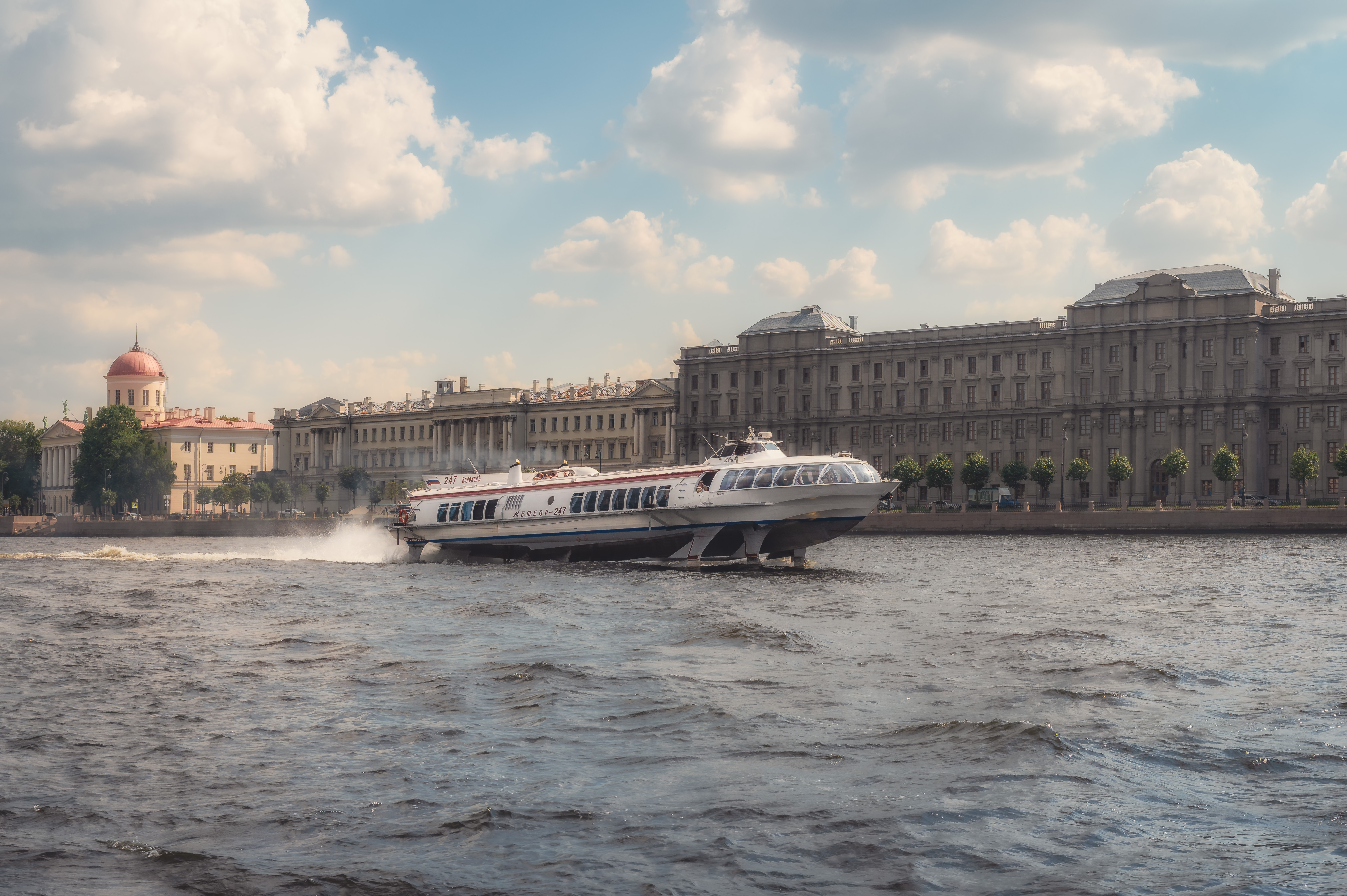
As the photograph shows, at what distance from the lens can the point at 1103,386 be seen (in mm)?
105000

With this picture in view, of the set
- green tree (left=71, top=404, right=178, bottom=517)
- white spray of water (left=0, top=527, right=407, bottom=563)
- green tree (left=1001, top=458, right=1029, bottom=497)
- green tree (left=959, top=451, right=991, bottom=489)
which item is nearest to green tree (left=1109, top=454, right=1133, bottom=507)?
green tree (left=1001, top=458, right=1029, bottom=497)

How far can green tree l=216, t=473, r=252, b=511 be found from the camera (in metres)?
140

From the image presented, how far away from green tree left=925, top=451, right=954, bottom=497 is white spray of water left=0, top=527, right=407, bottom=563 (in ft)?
169

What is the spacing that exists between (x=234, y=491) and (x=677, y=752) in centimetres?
13661

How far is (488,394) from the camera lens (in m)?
148

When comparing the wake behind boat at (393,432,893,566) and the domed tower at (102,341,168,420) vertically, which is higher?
the domed tower at (102,341,168,420)

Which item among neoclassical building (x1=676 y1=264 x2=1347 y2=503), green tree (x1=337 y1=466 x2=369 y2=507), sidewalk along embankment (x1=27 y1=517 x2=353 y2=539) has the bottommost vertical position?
sidewalk along embankment (x1=27 y1=517 x2=353 y2=539)

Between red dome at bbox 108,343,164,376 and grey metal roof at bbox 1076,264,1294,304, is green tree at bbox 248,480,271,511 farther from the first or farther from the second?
grey metal roof at bbox 1076,264,1294,304

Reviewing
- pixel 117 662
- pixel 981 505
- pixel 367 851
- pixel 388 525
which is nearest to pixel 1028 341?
pixel 981 505

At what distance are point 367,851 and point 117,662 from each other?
1107 centimetres

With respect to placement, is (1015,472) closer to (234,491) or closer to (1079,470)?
(1079,470)

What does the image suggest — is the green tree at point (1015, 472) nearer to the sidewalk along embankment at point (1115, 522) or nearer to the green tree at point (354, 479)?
the sidewalk along embankment at point (1115, 522)

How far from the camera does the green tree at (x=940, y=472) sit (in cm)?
10444

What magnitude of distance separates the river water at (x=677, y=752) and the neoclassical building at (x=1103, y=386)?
75.5 metres
